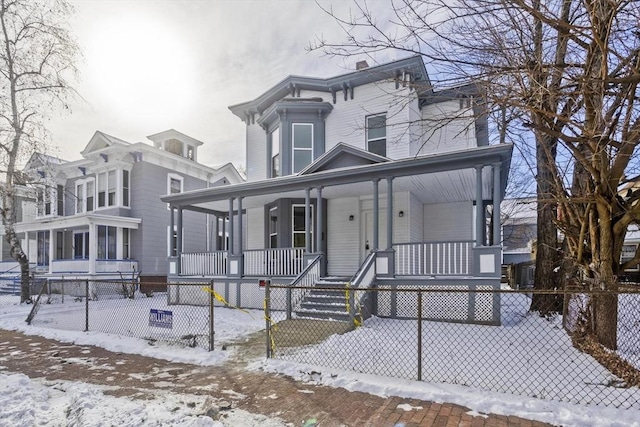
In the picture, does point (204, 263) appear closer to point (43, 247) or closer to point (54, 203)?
point (54, 203)

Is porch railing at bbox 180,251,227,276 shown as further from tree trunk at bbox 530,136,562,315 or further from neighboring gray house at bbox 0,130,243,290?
tree trunk at bbox 530,136,562,315

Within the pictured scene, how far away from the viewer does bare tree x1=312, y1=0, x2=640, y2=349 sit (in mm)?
4273

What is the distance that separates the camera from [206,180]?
21.8 m

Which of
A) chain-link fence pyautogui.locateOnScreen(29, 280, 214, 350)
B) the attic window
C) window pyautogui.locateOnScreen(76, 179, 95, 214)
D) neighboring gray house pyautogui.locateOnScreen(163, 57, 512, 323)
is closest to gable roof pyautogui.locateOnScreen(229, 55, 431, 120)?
neighboring gray house pyautogui.locateOnScreen(163, 57, 512, 323)

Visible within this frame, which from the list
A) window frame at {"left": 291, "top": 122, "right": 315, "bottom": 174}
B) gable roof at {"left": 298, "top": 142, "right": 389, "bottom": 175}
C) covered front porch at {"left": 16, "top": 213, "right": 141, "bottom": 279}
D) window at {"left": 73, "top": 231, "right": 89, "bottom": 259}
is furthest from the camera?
window at {"left": 73, "top": 231, "right": 89, "bottom": 259}

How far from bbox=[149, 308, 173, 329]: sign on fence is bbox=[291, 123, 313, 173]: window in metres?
7.64

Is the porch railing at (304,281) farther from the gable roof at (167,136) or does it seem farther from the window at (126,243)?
the gable roof at (167,136)

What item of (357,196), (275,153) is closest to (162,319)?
(357,196)

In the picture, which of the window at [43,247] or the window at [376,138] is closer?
the window at [376,138]

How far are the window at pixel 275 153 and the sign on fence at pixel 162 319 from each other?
308 inches

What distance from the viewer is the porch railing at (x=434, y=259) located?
885 centimetres

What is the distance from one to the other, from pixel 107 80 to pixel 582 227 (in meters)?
12.9

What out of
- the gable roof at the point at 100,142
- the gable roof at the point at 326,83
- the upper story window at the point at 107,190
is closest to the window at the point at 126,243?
the upper story window at the point at 107,190

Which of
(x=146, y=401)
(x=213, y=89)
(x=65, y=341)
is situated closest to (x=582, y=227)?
(x=146, y=401)
